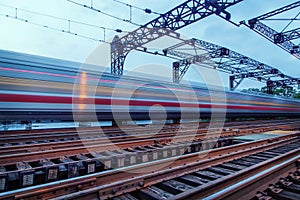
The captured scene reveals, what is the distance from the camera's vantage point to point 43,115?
691 cm

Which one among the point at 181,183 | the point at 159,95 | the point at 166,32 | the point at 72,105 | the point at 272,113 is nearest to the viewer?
the point at 181,183

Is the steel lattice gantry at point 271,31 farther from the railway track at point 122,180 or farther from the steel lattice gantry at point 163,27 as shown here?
the railway track at point 122,180

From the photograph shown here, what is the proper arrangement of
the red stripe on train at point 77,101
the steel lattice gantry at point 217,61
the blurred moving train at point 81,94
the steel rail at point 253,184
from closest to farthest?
the steel rail at point 253,184
the red stripe on train at point 77,101
the blurred moving train at point 81,94
the steel lattice gantry at point 217,61

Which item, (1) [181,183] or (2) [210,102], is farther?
(2) [210,102]

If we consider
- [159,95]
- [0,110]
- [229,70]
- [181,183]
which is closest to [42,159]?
[181,183]

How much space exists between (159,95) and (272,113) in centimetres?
1440

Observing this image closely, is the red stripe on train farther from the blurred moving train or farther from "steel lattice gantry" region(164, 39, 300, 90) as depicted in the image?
"steel lattice gantry" region(164, 39, 300, 90)

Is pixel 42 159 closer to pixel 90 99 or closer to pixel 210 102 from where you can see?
pixel 90 99

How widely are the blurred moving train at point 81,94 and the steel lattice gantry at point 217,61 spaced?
4031mm

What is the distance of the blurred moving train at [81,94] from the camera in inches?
252

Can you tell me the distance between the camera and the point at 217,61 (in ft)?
76.2

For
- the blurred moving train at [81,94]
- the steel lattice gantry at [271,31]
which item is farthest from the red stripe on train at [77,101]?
the steel lattice gantry at [271,31]

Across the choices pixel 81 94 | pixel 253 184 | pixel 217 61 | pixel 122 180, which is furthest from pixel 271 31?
pixel 122 180

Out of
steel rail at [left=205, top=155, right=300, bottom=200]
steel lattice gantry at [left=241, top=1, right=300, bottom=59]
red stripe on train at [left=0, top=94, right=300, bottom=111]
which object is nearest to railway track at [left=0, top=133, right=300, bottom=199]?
steel rail at [left=205, top=155, right=300, bottom=200]
